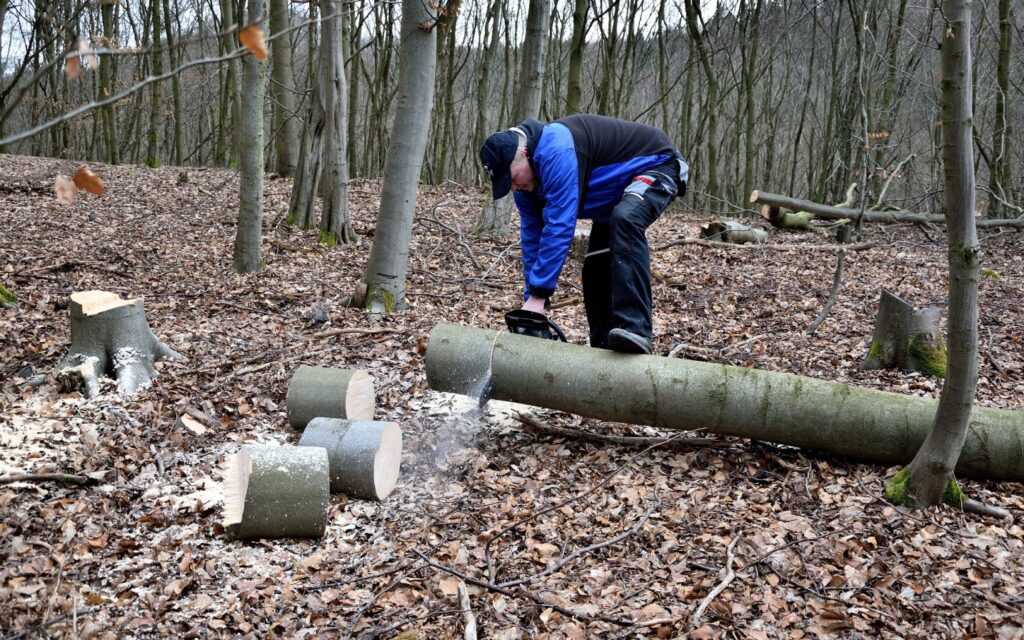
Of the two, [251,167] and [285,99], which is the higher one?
[285,99]

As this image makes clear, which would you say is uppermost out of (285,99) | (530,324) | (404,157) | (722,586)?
(285,99)

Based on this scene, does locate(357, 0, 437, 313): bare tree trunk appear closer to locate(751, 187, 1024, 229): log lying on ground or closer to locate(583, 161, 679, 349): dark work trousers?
locate(583, 161, 679, 349): dark work trousers

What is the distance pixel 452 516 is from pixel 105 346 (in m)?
2.77

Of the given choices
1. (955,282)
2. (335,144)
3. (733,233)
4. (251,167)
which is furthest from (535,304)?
(733,233)

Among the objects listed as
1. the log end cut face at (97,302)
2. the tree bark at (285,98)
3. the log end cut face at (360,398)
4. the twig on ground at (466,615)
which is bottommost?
the twig on ground at (466,615)

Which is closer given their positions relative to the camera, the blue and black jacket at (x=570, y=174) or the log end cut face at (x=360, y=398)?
the blue and black jacket at (x=570, y=174)

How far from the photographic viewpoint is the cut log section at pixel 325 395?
4246 millimetres

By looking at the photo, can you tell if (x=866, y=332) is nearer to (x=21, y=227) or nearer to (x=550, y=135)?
(x=550, y=135)

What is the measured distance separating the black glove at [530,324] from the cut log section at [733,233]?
278 inches

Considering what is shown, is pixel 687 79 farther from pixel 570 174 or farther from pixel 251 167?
pixel 570 174

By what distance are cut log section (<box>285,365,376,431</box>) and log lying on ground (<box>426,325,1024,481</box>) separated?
497 millimetres

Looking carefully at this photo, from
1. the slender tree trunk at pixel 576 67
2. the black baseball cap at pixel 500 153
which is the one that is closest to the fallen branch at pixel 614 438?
the black baseball cap at pixel 500 153

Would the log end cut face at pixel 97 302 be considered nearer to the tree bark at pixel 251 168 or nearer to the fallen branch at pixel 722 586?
the tree bark at pixel 251 168

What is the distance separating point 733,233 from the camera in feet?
35.5
